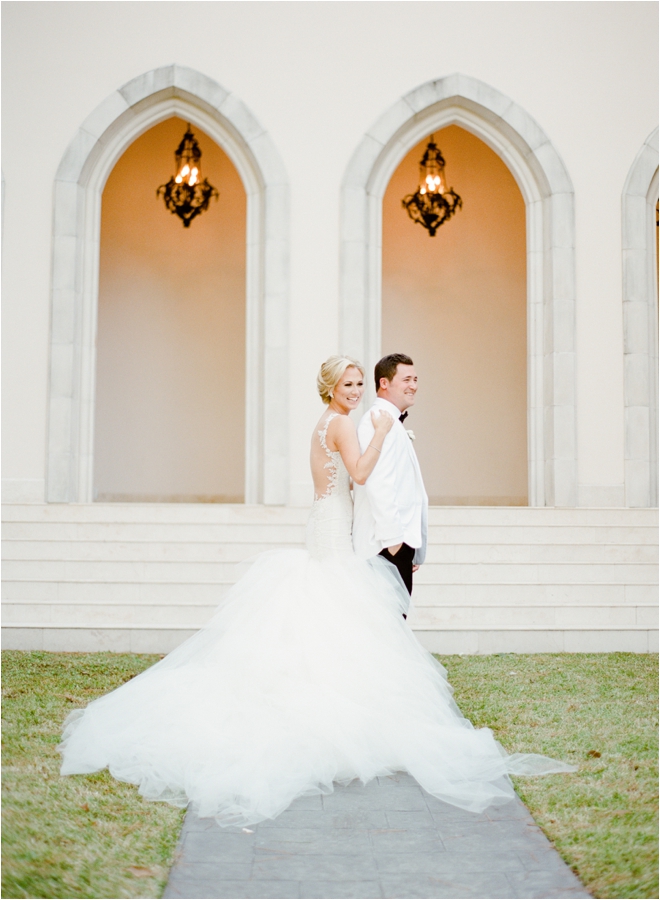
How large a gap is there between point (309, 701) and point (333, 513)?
1.00 meters

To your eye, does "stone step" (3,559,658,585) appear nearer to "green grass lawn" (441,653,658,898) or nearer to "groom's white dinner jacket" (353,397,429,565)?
"green grass lawn" (441,653,658,898)

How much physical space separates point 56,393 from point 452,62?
19.1 ft

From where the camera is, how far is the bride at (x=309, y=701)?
3584 millimetres

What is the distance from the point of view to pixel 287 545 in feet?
26.7

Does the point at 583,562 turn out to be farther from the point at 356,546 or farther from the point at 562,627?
the point at 356,546

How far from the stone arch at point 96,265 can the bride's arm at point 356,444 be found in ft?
16.8

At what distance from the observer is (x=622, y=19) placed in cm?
1003

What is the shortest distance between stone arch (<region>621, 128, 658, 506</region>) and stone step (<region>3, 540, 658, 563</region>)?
1.93 metres

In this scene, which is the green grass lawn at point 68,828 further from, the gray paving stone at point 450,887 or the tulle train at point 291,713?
the gray paving stone at point 450,887

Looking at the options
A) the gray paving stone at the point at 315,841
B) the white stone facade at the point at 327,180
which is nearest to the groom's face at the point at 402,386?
the gray paving stone at the point at 315,841

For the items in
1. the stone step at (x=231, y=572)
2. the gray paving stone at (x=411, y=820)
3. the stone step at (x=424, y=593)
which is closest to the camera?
the gray paving stone at (x=411, y=820)

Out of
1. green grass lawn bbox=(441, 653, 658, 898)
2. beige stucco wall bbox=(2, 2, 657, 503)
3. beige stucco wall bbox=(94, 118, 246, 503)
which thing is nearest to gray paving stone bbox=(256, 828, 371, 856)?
green grass lawn bbox=(441, 653, 658, 898)

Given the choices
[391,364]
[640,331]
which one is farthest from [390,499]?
[640,331]

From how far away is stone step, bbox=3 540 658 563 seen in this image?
7852 millimetres
